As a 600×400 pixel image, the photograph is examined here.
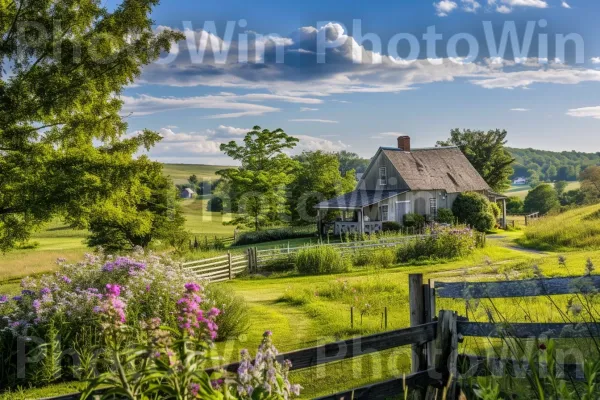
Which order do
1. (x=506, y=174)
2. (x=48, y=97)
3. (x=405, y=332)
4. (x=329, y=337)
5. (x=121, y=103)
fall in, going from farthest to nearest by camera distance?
1. (x=506, y=174)
2. (x=121, y=103)
3. (x=48, y=97)
4. (x=329, y=337)
5. (x=405, y=332)

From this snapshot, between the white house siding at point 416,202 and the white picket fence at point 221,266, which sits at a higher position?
the white house siding at point 416,202

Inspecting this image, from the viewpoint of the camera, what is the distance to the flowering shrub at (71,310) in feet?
28.4

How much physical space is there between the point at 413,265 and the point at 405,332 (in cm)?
1837

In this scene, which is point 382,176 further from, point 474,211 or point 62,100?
point 62,100

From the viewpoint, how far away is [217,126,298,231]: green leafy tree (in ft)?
157

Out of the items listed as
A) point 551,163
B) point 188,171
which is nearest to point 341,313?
point 188,171

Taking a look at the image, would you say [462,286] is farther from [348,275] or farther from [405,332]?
[348,275]

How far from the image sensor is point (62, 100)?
51.7 feet

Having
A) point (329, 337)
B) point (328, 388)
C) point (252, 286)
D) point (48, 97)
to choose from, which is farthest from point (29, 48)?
point (328, 388)

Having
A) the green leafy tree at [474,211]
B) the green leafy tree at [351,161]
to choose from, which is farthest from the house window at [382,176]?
the green leafy tree at [351,161]

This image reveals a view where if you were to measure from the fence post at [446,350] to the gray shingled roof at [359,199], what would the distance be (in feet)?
113

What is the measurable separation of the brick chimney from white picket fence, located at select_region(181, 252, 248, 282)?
25.3 meters

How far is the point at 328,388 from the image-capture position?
26.5ft

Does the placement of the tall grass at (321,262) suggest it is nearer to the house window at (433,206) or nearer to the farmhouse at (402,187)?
the farmhouse at (402,187)
